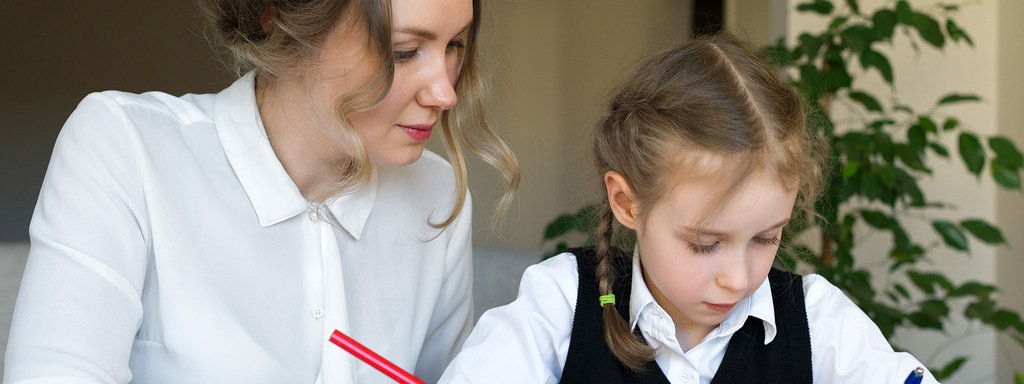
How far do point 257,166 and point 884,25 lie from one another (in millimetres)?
1286

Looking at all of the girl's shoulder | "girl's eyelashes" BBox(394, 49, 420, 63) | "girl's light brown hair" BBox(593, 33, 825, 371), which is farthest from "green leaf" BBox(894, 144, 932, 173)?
the girl's shoulder

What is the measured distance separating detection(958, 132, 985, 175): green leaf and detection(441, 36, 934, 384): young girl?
908 mm

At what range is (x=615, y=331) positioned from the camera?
126cm

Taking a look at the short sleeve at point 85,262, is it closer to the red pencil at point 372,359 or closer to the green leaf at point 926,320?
Result: the red pencil at point 372,359

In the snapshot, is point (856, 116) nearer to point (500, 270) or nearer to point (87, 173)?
point (500, 270)

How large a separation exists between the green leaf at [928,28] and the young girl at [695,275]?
2.97 ft

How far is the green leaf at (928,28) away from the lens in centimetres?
213

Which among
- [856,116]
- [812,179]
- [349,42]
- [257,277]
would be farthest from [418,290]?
[856,116]

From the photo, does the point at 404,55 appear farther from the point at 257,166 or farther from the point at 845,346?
the point at 845,346

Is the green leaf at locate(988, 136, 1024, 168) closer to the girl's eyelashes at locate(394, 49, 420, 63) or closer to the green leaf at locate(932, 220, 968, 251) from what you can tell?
the green leaf at locate(932, 220, 968, 251)

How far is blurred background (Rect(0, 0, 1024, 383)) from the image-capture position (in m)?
2.79

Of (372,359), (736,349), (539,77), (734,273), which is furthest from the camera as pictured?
(539,77)

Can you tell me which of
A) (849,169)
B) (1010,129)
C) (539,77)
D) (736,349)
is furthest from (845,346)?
(539,77)

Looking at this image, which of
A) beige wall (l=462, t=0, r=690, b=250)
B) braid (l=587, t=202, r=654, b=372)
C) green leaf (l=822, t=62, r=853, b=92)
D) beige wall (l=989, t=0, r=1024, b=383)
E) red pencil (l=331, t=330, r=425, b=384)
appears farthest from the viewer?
beige wall (l=462, t=0, r=690, b=250)
